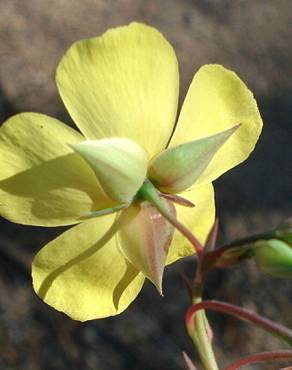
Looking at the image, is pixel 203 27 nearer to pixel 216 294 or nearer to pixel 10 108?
pixel 10 108

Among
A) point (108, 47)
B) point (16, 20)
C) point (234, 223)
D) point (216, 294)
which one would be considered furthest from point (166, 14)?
point (108, 47)

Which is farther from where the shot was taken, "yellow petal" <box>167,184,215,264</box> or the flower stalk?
"yellow petal" <box>167,184,215,264</box>

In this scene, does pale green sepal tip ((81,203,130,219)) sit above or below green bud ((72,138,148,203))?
below

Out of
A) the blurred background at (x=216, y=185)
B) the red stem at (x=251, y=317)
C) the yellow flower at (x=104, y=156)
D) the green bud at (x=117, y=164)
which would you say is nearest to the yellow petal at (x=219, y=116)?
the yellow flower at (x=104, y=156)

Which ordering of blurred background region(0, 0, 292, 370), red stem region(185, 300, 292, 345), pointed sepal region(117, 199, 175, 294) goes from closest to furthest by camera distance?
red stem region(185, 300, 292, 345), pointed sepal region(117, 199, 175, 294), blurred background region(0, 0, 292, 370)

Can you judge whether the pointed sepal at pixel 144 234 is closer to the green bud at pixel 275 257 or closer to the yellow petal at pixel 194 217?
the yellow petal at pixel 194 217

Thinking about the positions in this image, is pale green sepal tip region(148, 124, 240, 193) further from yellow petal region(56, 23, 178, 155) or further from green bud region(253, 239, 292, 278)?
green bud region(253, 239, 292, 278)

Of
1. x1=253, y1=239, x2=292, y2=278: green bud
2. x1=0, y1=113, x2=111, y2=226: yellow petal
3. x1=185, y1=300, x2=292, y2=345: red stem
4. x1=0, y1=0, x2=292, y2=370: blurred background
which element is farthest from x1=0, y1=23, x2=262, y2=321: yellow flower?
x1=0, y1=0, x2=292, y2=370: blurred background
